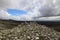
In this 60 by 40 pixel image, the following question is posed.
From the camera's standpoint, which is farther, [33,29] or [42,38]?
[33,29]

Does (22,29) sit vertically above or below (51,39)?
above

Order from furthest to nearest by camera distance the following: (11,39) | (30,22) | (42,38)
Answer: (30,22) → (42,38) → (11,39)

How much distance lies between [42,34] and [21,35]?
2341mm

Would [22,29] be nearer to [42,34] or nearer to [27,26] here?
[27,26]

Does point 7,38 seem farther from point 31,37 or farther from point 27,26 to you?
point 27,26

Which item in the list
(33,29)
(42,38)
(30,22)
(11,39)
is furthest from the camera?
(30,22)

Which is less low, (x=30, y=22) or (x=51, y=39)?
(x=30, y=22)

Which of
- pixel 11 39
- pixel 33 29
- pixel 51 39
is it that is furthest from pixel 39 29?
pixel 11 39

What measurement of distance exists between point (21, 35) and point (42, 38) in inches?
83.7

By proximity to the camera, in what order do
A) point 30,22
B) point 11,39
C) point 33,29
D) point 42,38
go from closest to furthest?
point 11,39, point 42,38, point 33,29, point 30,22

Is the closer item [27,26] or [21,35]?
[21,35]

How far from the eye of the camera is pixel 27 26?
17.8 meters

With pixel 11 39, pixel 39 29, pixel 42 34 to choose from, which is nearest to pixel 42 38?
pixel 42 34

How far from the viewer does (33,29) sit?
57.0 ft
